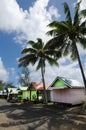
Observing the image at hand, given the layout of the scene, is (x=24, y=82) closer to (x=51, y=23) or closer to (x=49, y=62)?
(x=49, y=62)

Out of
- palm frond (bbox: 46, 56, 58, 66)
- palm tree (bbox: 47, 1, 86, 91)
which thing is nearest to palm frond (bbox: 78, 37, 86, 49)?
palm tree (bbox: 47, 1, 86, 91)

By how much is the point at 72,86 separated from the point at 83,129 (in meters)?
16.3

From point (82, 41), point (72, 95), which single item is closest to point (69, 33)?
point (82, 41)

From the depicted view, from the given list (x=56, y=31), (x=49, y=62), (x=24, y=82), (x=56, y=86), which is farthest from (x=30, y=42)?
(x=24, y=82)

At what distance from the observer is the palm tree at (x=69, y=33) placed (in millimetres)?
25359

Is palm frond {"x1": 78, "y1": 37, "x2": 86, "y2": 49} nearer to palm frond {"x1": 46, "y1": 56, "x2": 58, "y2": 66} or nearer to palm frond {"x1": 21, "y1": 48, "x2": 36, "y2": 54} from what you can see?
palm frond {"x1": 46, "y1": 56, "x2": 58, "y2": 66}

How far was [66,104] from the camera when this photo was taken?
30844 mm

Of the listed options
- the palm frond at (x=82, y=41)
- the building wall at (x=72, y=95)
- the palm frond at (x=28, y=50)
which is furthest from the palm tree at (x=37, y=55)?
the palm frond at (x=82, y=41)

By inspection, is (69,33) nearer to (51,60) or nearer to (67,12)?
(67,12)

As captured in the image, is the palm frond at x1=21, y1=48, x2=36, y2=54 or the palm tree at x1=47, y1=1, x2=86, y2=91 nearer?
the palm tree at x1=47, y1=1, x2=86, y2=91

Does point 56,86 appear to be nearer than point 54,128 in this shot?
No

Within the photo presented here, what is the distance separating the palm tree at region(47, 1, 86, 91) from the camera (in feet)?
83.2

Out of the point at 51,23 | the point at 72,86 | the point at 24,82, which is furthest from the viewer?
the point at 24,82

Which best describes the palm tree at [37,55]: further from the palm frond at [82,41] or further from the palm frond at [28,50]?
the palm frond at [82,41]
